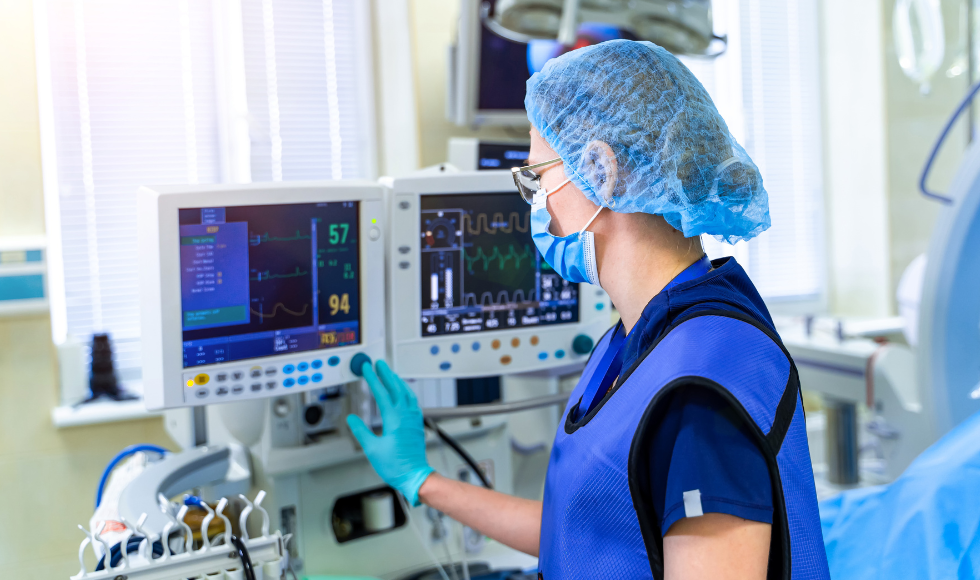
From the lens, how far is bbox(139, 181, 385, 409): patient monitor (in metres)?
1.03

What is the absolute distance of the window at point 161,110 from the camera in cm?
240

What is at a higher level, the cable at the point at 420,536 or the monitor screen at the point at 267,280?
the monitor screen at the point at 267,280

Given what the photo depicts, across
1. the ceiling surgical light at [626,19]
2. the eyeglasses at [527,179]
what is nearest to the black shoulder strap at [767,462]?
the eyeglasses at [527,179]

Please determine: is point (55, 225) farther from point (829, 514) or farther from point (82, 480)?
point (829, 514)

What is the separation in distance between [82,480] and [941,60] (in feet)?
11.7

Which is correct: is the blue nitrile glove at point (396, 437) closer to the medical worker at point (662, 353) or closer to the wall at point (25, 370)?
the medical worker at point (662, 353)

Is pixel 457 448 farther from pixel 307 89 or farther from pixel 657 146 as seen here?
pixel 307 89

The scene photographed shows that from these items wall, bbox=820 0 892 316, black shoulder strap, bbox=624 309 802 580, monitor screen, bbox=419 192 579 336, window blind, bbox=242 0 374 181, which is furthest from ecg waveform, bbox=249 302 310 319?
wall, bbox=820 0 892 316

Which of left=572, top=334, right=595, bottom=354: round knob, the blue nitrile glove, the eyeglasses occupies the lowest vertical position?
the blue nitrile glove

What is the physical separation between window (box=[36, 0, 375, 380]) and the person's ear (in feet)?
6.68

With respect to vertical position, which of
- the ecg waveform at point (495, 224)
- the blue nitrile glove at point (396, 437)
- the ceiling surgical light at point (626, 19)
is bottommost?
the blue nitrile glove at point (396, 437)

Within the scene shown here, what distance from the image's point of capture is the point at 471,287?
4.34 feet

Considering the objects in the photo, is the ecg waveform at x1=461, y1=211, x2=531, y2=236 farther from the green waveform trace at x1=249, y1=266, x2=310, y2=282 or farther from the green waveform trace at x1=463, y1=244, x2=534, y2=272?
the green waveform trace at x1=249, y1=266, x2=310, y2=282

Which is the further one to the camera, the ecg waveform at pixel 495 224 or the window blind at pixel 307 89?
the window blind at pixel 307 89
